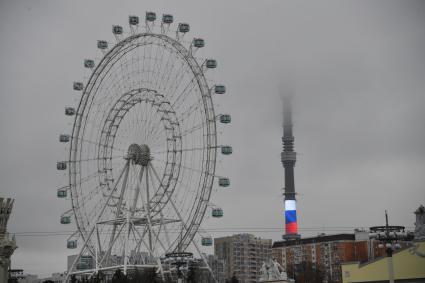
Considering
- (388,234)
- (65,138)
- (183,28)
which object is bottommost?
(388,234)

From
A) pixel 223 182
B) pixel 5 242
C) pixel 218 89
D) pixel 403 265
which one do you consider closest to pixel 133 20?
pixel 218 89

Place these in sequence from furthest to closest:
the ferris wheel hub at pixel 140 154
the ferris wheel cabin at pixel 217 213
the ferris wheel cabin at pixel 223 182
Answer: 1. the ferris wheel hub at pixel 140 154
2. the ferris wheel cabin at pixel 223 182
3. the ferris wheel cabin at pixel 217 213

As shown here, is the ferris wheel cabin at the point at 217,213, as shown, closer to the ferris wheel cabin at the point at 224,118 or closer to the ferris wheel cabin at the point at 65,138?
the ferris wheel cabin at the point at 224,118

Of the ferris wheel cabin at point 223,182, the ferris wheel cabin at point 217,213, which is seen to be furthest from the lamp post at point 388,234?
the ferris wheel cabin at point 223,182

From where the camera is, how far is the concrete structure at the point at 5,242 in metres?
68.6

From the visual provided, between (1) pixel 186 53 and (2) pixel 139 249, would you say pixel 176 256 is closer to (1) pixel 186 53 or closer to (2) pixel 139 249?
(2) pixel 139 249

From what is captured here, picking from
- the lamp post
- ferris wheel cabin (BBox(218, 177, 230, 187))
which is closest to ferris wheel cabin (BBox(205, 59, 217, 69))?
ferris wheel cabin (BBox(218, 177, 230, 187))

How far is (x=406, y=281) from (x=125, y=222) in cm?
3124

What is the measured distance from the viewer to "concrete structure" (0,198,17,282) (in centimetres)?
6862

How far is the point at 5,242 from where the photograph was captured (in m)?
68.6

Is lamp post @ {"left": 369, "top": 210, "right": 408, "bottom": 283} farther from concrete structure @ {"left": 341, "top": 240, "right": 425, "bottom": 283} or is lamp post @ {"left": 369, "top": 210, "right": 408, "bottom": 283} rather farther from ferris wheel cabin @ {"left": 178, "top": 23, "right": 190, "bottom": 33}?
ferris wheel cabin @ {"left": 178, "top": 23, "right": 190, "bottom": 33}

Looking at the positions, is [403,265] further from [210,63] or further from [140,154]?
[140,154]

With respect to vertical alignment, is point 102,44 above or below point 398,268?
above

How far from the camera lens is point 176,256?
Answer: 2539 inches
